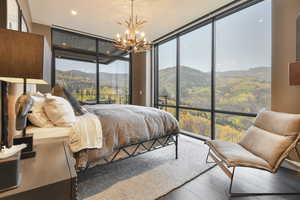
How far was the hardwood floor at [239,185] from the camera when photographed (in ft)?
5.20

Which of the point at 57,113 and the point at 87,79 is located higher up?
the point at 87,79

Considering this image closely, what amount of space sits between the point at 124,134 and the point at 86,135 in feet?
1.54

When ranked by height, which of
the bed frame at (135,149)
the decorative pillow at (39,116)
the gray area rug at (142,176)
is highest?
the decorative pillow at (39,116)

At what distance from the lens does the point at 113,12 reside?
3232mm

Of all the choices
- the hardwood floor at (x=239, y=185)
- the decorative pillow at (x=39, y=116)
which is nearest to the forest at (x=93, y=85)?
the decorative pillow at (x=39, y=116)

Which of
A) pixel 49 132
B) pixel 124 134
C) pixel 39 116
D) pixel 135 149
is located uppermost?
pixel 39 116

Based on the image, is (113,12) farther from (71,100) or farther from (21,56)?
(21,56)

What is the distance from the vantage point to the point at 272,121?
191 centimetres

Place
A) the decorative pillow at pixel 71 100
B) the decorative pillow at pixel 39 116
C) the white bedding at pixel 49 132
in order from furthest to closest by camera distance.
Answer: the decorative pillow at pixel 71 100 < the decorative pillow at pixel 39 116 < the white bedding at pixel 49 132

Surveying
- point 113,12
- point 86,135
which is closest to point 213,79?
point 113,12

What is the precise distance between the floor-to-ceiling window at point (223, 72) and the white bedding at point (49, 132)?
2.93 metres

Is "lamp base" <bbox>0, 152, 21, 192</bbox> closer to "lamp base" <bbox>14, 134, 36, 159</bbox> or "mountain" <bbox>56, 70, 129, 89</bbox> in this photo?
"lamp base" <bbox>14, 134, 36, 159</bbox>

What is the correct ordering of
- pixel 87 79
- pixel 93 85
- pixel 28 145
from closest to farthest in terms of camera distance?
1. pixel 28 145
2. pixel 87 79
3. pixel 93 85

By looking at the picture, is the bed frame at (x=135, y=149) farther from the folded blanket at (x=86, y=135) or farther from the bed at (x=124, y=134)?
the folded blanket at (x=86, y=135)
